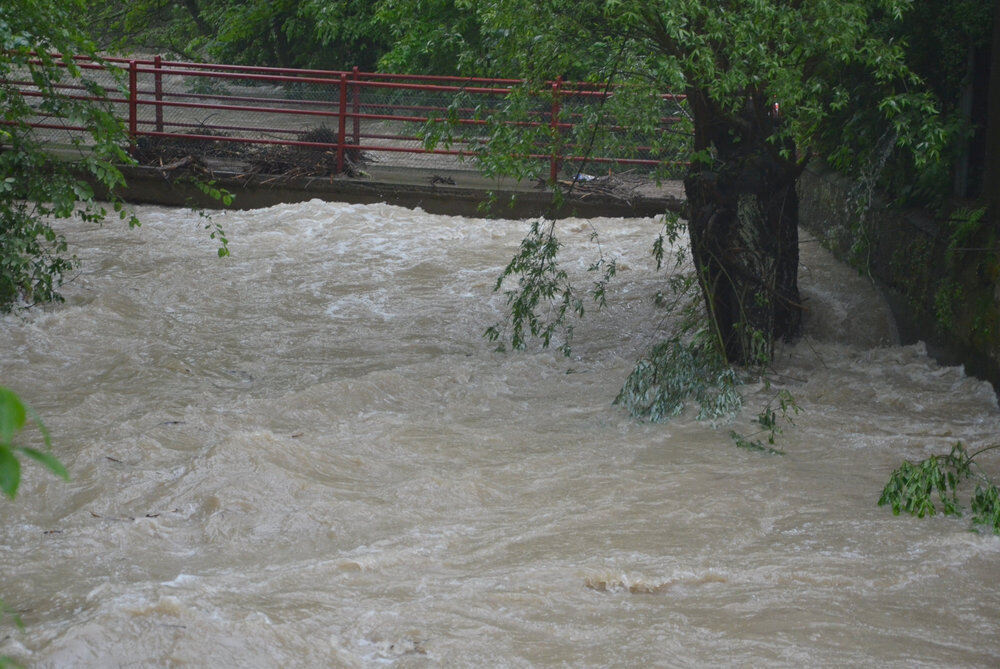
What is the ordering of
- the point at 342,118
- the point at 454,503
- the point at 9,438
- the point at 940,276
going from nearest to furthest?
the point at 9,438 → the point at 454,503 → the point at 940,276 → the point at 342,118

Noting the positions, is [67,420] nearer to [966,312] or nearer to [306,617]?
[306,617]

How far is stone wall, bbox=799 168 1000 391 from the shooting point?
700 centimetres

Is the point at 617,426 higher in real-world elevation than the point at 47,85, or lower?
lower

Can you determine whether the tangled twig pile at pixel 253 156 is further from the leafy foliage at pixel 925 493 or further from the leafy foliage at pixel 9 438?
the leafy foliage at pixel 9 438

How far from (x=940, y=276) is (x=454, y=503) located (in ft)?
14.7

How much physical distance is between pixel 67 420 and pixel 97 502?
1.65 m

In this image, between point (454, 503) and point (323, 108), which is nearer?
point (454, 503)

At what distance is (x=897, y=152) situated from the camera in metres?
8.54

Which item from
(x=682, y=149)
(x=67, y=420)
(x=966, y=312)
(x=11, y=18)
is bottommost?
(x=67, y=420)

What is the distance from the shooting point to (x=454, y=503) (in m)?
5.44

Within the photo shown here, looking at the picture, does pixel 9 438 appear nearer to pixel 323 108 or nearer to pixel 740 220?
pixel 740 220

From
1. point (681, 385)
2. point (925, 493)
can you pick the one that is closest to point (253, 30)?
point (681, 385)

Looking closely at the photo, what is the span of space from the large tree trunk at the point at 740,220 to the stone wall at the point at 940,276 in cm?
64

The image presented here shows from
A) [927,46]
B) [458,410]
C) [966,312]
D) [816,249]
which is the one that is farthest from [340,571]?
[816,249]
